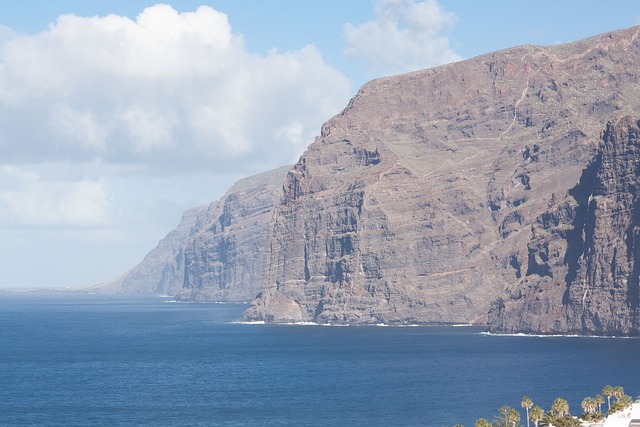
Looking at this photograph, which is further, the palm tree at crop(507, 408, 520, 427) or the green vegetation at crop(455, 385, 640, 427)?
the palm tree at crop(507, 408, 520, 427)

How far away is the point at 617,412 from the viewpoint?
137750mm

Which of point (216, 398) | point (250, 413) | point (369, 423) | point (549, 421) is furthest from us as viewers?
point (216, 398)

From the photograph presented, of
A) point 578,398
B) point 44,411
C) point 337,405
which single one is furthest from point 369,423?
point 44,411

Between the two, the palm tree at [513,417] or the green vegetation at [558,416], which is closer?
the green vegetation at [558,416]

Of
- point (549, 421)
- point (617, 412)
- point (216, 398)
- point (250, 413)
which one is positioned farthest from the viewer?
point (216, 398)

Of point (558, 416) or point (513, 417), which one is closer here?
point (513, 417)

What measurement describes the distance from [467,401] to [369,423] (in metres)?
22.7

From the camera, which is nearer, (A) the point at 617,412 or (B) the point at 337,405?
(A) the point at 617,412

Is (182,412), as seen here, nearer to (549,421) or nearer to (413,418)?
(413,418)

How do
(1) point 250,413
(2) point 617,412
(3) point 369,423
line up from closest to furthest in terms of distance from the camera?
(2) point 617,412 → (3) point 369,423 → (1) point 250,413

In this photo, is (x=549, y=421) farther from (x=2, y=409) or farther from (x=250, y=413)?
(x=2, y=409)

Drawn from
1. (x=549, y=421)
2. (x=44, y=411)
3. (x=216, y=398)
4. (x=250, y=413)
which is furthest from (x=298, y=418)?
(x=549, y=421)

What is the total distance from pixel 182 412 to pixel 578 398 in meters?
58.1

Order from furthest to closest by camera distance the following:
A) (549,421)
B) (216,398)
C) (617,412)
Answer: (216,398) → (617,412) → (549,421)
